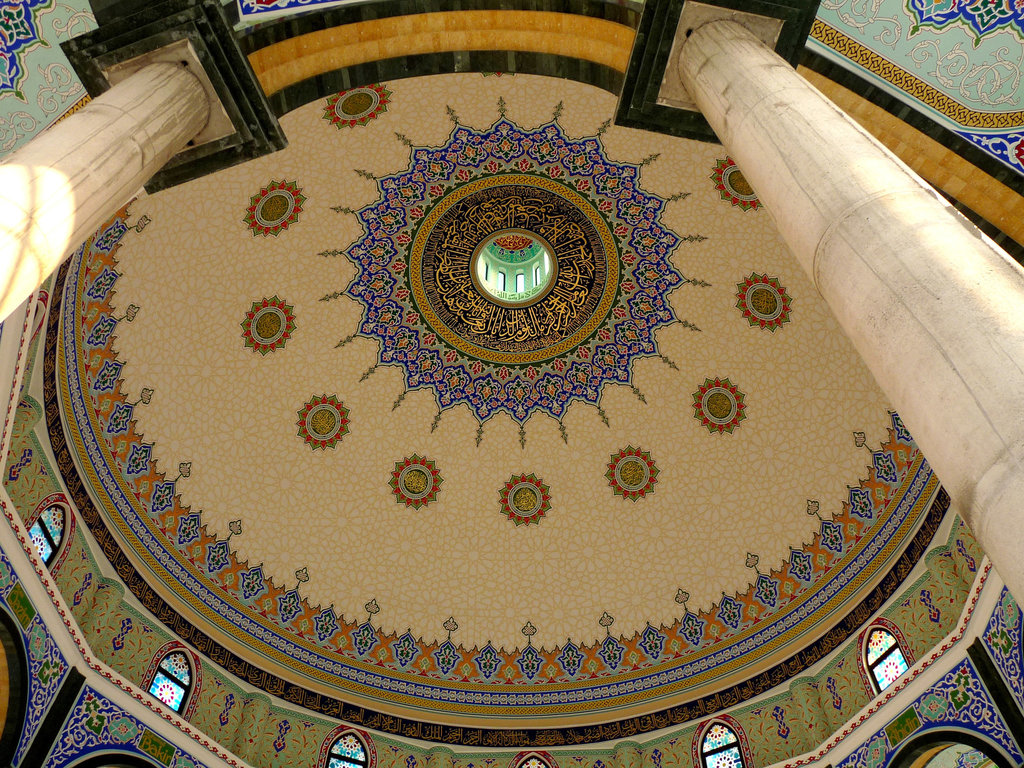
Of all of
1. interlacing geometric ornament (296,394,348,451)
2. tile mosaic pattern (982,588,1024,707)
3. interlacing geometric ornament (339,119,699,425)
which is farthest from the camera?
interlacing geometric ornament (296,394,348,451)

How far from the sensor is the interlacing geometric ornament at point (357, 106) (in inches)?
369

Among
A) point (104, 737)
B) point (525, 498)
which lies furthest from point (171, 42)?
point (525, 498)

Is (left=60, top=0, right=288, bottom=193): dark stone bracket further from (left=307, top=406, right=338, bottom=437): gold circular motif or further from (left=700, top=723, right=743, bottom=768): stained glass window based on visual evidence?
(left=700, top=723, right=743, bottom=768): stained glass window

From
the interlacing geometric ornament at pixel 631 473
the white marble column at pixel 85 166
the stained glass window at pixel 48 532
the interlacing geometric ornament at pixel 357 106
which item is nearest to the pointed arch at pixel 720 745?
the interlacing geometric ornament at pixel 631 473

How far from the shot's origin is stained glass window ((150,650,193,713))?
9156mm

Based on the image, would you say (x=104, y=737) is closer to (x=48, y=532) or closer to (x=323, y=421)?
(x=48, y=532)

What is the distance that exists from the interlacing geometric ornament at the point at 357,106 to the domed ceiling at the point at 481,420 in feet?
0.10

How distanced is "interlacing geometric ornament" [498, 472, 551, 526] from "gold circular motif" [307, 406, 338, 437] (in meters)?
2.50

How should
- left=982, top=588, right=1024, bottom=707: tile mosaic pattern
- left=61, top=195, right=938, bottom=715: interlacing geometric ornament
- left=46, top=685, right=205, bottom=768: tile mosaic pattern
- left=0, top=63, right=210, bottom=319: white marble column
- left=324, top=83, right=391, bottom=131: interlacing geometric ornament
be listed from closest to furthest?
left=0, top=63, right=210, bottom=319: white marble column < left=982, top=588, right=1024, bottom=707: tile mosaic pattern < left=46, top=685, right=205, bottom=768: tile mosaic pattern < left=324, top=83, right=391, bottom=131: interlacing geometric ornament < left=61, top=195, right=938, bottom=715: interlacing geometric ornament

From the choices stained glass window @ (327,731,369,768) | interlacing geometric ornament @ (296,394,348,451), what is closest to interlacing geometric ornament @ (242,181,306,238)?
interlacing geometric ornament @ (296,394,348,451)

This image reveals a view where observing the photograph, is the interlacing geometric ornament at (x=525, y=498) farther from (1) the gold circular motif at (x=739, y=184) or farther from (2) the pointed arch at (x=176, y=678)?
(1) the gold circular motif at (x=739, y=184)

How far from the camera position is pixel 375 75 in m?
6.00

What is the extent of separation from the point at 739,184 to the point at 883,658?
5776mm

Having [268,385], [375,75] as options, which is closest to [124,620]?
[268,385]
